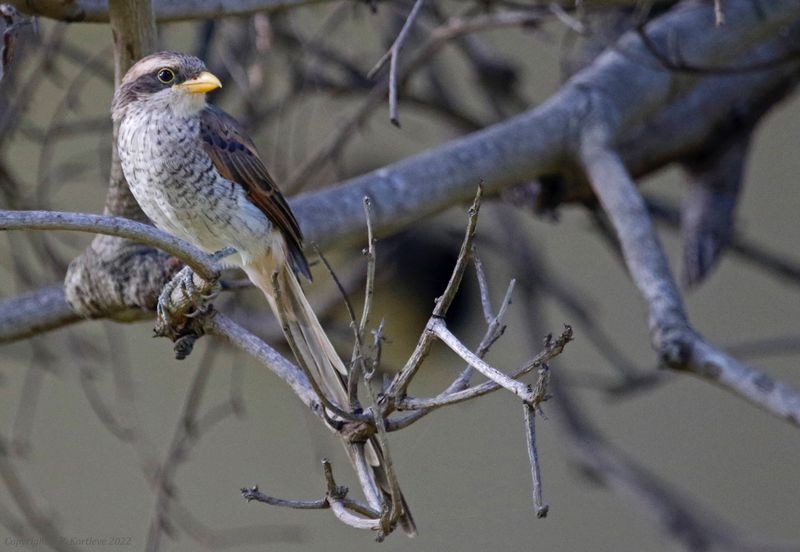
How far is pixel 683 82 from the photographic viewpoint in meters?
3.96

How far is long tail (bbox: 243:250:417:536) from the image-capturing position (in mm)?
2637

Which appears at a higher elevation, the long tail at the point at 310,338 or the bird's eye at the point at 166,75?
the bird's eye at the point at 166,75

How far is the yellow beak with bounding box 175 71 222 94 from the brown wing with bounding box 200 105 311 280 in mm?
108

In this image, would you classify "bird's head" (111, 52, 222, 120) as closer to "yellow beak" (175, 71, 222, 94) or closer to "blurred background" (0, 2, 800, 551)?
"yellow beak" (175, 71, 222, 94)

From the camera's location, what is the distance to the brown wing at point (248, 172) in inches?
118

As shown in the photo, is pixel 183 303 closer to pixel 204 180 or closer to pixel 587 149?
pixel 204 180

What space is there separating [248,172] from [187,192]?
7.1 inches

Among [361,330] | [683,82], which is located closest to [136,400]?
[683,82]

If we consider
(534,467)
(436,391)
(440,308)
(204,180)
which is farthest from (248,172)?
(436,391)

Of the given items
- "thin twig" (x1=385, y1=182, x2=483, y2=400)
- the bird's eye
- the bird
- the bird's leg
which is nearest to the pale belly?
the bird

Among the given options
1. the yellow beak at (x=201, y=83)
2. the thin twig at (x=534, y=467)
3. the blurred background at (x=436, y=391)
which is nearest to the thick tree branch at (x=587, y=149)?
the yellow beak at (x=201, y=83)

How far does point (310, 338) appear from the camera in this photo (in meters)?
2.92

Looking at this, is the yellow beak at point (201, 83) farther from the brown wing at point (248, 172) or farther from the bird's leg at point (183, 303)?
the bird's leg at point (183, 303)

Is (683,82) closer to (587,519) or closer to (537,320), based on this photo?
(537,320)
